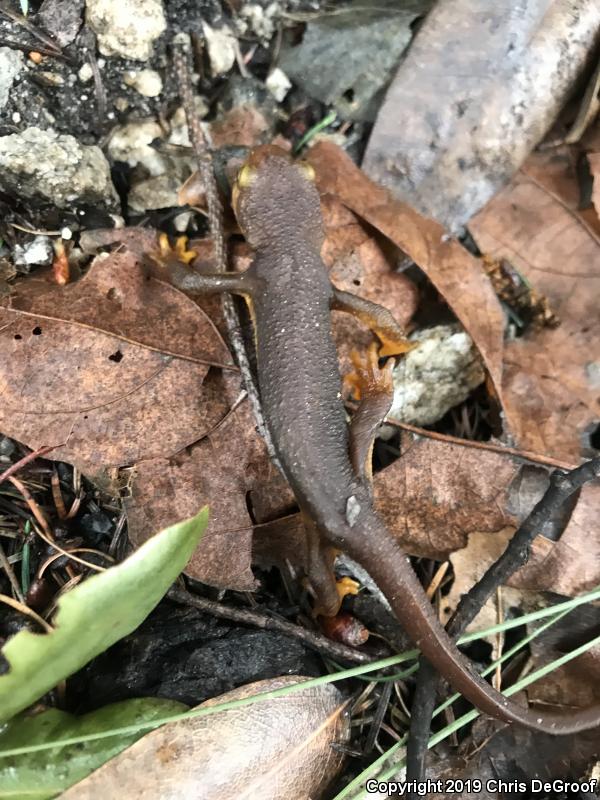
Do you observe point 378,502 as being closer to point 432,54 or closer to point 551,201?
point 551,201

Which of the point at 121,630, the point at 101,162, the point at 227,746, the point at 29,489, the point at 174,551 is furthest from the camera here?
the point at 101,162

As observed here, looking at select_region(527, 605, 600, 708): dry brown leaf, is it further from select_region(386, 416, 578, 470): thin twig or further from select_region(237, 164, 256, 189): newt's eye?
Answer: select_region(237, 164, 256, 189): newt's eye

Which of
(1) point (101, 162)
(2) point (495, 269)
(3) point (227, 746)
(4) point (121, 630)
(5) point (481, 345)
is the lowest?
(3) point (227, 746)

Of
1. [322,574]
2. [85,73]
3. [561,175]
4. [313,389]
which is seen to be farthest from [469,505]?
[85,73]

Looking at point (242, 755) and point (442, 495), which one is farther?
point (442, 495)

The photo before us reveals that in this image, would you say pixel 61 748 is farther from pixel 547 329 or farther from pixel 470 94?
pixel 470 94

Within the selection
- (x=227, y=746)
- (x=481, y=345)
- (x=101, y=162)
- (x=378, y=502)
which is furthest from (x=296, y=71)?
(x=227, y=746)
